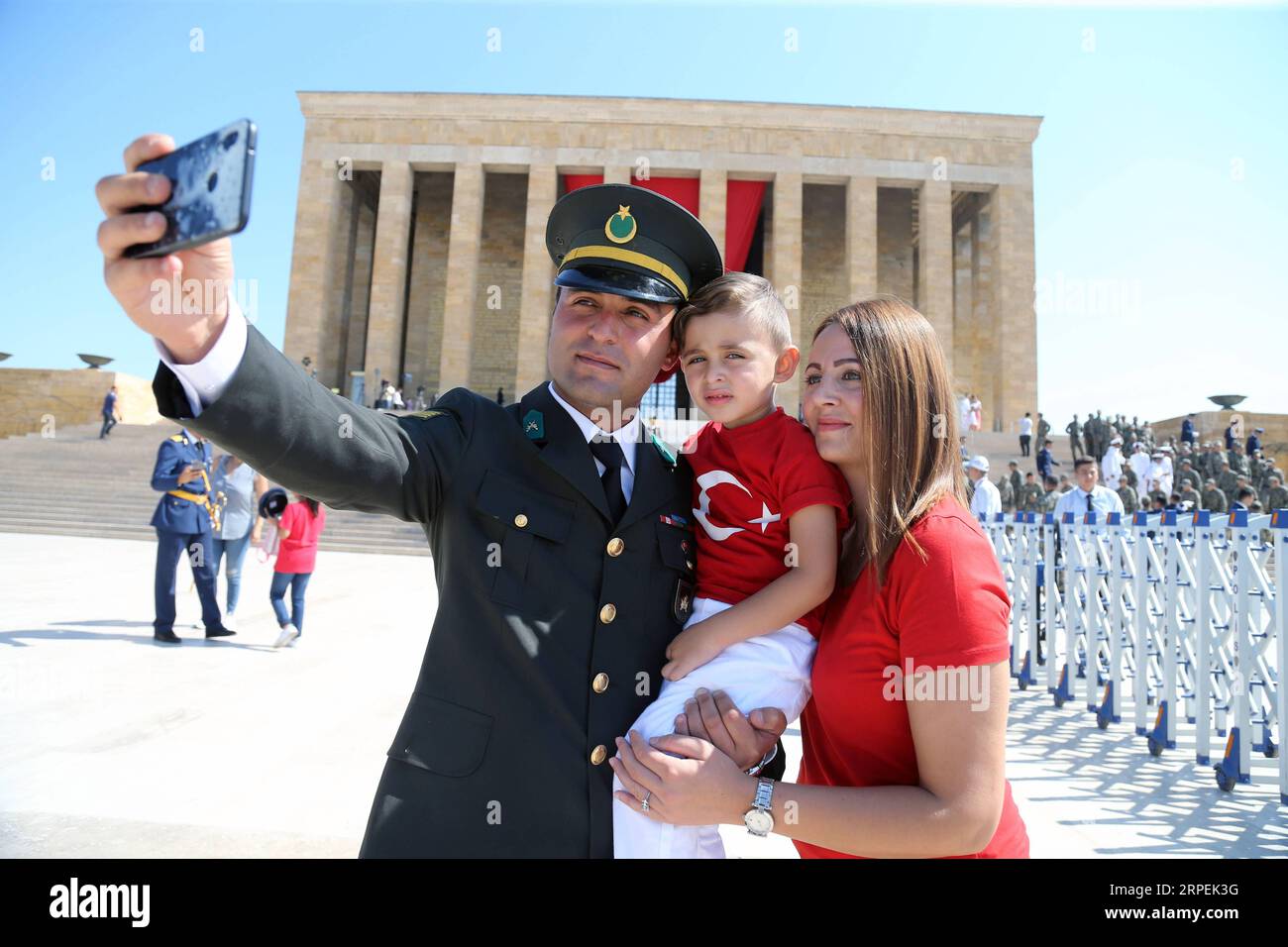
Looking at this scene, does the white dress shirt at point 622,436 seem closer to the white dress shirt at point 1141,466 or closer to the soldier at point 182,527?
the soldier at point 182,527

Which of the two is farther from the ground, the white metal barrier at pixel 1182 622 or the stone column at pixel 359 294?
the stone column at pixel 359 294

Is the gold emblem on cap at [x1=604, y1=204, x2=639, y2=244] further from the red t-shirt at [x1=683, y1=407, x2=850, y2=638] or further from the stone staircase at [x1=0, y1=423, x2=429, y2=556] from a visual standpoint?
the stone staircase at [x1=0, y1=423, x2=429, y2=556]

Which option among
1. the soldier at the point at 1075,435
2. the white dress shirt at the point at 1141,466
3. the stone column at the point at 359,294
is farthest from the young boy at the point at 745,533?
the stone column at the point at 359,294

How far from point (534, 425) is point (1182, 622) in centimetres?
513

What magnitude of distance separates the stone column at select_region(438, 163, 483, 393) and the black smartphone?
2691cm

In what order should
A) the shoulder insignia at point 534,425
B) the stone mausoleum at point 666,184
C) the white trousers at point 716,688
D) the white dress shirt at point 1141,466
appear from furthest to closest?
the stone mausoleum at point 666,184 < the white dress shirt at point 1141,466 < the shoulder insignia at point 534,425 < the white trousers at point 716,688

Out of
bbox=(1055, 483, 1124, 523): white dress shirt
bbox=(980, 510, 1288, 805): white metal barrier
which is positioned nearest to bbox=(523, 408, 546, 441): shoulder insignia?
bbox=(980, 510, 1288, 805): white metal barrier

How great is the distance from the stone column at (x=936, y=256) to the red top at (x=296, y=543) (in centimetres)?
2420

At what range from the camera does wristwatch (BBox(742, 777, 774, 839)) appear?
4.16 feet

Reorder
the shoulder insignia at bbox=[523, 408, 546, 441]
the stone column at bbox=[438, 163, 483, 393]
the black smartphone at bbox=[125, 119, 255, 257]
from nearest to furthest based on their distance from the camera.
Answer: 1. the black smartphone at bbox=[125, 119, 255, 257]
2. the shoulder insignia at bbox=[523, 408, 546, 441]
3. the stone column at bbox=[438, 163, 483, 393]

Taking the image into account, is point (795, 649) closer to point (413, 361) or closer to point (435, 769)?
point (435, 769)

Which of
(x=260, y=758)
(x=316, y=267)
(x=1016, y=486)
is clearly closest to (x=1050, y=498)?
(x=1016, y=486)

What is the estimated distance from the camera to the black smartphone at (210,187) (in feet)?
2.68

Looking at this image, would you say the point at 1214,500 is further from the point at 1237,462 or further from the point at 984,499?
the point at 984,499
